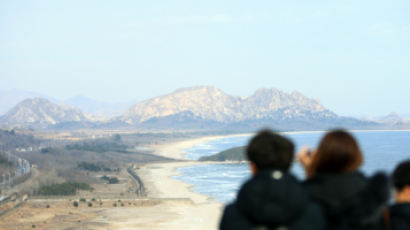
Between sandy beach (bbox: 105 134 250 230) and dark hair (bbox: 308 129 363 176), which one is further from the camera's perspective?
sandy beach (bbox: 105 134 250 230)

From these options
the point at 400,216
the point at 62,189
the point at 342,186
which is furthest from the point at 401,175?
the point at 62,189

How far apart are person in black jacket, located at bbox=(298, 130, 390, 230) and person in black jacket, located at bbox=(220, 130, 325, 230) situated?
159 millimetres

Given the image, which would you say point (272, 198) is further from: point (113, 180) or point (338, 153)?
point (113, 180)

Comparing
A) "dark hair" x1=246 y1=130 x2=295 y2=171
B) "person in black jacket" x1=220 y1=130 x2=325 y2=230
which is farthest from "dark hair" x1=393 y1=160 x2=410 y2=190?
"dark hair" x1=246 y1=130 x2=295 y2=171

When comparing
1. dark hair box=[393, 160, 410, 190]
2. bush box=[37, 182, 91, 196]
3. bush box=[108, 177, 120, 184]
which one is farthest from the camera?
bush box=[108, 177, 120, 184]

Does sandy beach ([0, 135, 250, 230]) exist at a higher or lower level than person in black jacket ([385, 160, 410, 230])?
lower

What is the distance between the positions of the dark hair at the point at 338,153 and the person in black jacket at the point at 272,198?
22 centimetres

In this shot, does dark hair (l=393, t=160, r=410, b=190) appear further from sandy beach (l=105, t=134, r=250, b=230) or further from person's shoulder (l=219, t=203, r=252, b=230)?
sandy beach (l=105, t=134, r=250, b=230)

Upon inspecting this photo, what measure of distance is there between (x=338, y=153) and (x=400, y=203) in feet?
1.98

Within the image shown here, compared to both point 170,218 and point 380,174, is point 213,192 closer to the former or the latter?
point 170,218

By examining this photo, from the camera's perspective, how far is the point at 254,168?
3.93m

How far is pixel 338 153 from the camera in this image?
3.81 meters

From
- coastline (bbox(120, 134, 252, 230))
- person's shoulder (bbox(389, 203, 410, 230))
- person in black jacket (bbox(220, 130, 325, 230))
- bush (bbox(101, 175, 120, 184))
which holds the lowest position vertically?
bush (bbox(101, 175, 120, 184))

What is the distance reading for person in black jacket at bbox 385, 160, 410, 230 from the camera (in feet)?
12.5
